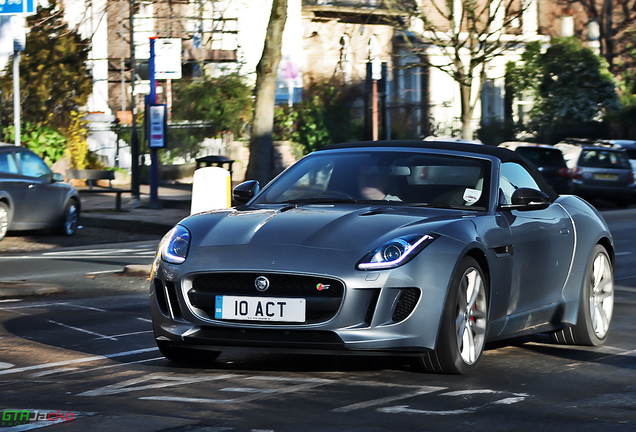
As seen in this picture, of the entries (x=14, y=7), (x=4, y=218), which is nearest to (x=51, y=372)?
(x=4, y=218)

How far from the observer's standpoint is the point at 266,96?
23.1 m

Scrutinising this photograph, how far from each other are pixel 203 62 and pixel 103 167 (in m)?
6.72

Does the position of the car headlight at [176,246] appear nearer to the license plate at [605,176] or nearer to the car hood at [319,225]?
the car hood at [319,225]

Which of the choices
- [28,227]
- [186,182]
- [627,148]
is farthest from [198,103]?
[28,227]

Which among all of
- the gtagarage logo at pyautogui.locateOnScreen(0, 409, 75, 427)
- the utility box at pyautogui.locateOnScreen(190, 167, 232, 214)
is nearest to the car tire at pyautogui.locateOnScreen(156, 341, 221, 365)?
the gtagarage logo at pyautogui.locateOnScreen(0, 409, 75, 427)

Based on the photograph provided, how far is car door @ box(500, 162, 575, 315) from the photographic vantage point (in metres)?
7.42

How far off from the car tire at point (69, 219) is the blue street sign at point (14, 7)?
335 cm

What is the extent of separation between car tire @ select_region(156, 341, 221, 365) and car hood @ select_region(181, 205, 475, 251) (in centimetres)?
72

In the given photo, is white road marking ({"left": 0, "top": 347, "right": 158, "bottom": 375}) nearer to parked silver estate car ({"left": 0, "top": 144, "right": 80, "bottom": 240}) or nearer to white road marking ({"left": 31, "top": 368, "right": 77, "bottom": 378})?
white road marking ({"left": 31, "top": 368, "right": 77, "bottom": 378})

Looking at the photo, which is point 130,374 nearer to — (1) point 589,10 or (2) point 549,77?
(2) point 549,77

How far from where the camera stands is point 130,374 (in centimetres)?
677

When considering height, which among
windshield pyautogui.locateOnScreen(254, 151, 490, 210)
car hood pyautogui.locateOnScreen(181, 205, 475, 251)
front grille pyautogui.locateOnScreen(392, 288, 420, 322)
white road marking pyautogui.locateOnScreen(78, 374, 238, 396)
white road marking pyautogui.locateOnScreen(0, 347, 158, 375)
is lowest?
white road marking pyautogui.locateOnScreen(0, 347, 158, 375)

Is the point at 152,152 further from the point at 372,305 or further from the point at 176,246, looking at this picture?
the point at 372,305

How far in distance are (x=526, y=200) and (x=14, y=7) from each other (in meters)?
14.3
